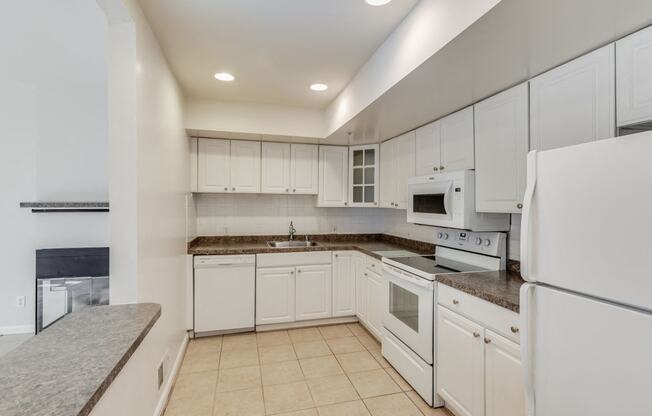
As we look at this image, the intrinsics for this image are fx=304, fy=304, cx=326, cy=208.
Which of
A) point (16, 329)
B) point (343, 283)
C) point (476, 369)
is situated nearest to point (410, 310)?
point (476, 369)

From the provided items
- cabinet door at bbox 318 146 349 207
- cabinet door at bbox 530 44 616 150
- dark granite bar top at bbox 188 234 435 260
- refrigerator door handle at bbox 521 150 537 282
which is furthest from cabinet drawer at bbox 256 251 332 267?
refrigerator door handle at bbox 521 150 537 282

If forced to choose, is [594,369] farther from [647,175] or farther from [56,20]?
[56,20]

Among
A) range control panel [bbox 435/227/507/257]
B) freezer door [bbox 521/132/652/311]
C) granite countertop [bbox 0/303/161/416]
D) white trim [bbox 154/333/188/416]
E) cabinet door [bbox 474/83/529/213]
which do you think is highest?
cabinet door [bbox 474/83/529/213]

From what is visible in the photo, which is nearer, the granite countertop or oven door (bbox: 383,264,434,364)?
the granite countertop

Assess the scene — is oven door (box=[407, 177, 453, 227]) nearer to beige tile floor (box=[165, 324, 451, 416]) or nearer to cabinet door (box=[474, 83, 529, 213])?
cabinet door (box=[474, 83, 529, 213])

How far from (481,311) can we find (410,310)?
→ 71 centimetres

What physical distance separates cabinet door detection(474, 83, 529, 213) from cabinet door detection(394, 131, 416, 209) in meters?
0.88

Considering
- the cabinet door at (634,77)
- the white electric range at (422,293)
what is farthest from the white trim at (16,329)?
the cabinet door at (634,77)

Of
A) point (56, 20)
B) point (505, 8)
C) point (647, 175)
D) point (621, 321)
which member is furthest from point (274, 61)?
point (621, 321)

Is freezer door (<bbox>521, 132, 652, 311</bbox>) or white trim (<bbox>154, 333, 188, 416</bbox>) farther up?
freezer door (<bbox>521, 132, 652, 311</bbox>)

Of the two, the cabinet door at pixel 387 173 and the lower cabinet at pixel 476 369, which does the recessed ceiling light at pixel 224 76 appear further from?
the lower cabinet at pixel 476 369

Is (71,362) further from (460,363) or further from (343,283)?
(343,283)

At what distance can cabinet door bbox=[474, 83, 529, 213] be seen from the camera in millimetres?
1823

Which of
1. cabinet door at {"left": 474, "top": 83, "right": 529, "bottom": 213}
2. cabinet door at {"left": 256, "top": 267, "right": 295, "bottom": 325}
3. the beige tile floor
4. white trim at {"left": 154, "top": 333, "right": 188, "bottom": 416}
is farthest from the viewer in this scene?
cabinet door at {"left": 256, "top": 267, "right": 295, "bottom": 325}
